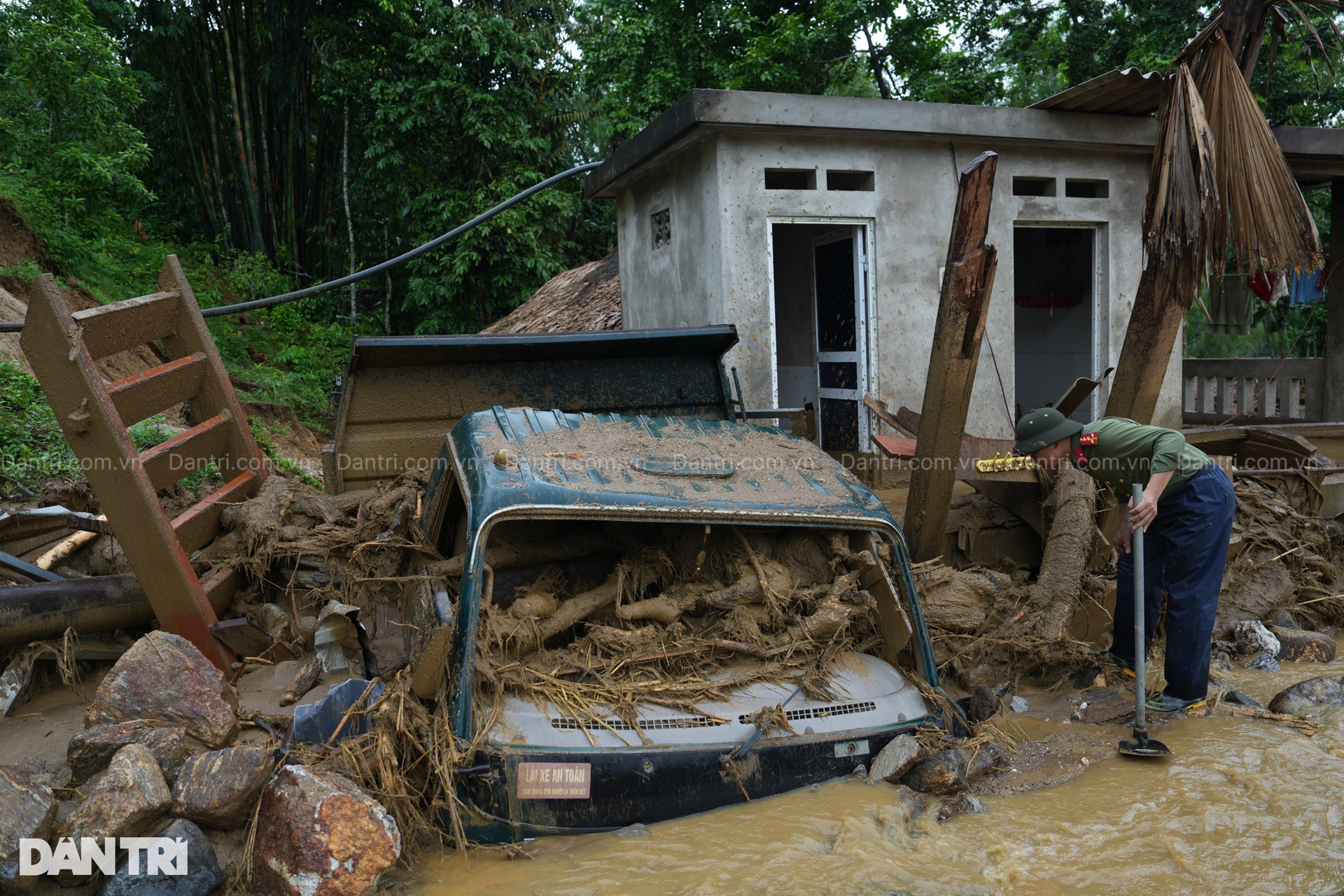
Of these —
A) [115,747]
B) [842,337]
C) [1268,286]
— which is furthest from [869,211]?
[115,747]

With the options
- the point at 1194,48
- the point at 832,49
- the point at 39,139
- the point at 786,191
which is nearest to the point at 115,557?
the point at 786,191

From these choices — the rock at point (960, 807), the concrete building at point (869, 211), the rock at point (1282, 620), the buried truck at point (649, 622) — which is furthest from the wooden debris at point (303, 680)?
the rock at point (1282, 620)

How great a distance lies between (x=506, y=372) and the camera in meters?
5.66

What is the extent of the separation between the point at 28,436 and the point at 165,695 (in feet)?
15.3

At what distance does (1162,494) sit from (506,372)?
3782 mm

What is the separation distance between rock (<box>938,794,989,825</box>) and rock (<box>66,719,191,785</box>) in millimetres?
2751

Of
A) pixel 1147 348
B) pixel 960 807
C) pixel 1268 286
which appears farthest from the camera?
pixel 1268 286

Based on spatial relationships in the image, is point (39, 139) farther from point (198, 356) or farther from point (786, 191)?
point (786, 191)

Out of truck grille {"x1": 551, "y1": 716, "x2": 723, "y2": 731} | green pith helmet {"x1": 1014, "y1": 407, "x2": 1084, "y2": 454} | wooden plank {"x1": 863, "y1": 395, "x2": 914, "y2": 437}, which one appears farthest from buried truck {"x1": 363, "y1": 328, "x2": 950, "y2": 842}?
wooden plank {"x1": 863, "y1": 395, "x2": 914, "y2": 437}

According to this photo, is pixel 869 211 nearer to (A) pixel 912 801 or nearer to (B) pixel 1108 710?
(B) pixel 1108 710

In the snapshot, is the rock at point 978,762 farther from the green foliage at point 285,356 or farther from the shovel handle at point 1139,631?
the green foliage at point 285,356

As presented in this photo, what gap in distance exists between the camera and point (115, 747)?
3.16 metres

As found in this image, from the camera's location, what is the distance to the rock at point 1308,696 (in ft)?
14.1

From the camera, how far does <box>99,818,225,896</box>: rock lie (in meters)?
2.74
